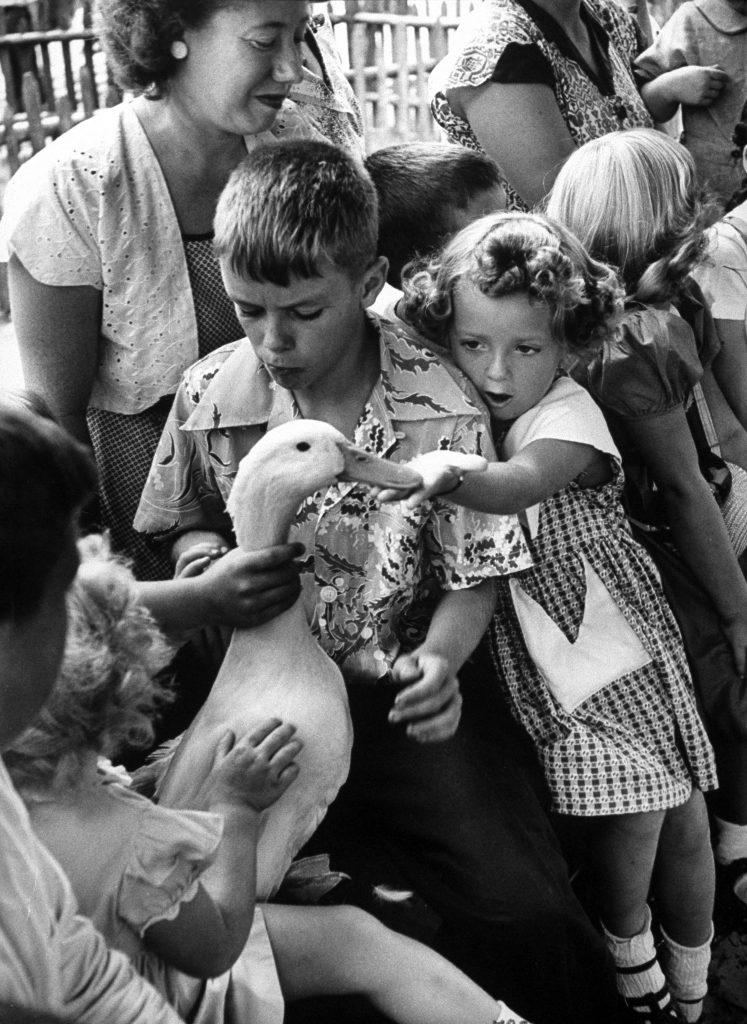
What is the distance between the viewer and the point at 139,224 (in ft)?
7.74

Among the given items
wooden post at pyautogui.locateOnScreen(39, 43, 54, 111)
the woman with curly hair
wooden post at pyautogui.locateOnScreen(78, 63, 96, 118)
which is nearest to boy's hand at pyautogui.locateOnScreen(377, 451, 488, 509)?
the woman with curly hair

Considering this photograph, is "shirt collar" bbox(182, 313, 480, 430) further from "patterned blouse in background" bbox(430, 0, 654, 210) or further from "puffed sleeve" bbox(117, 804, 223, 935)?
"patterned blouse in background" bbox(430, 0, 654, 210)

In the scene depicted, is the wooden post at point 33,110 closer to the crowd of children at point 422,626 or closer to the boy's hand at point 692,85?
the boy's hand at point 692,85

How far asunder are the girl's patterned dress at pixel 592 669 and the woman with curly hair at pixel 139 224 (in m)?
0.73

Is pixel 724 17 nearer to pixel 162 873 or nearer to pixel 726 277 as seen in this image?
pixel 726 277

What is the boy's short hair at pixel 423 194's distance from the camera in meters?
2.61

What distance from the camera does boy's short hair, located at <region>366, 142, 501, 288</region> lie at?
2605 mm

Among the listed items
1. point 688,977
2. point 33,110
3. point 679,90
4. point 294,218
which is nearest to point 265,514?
point 294,218

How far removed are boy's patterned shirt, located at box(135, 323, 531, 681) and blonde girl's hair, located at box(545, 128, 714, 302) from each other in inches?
26.0

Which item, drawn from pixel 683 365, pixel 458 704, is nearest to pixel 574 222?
pixel 683 365

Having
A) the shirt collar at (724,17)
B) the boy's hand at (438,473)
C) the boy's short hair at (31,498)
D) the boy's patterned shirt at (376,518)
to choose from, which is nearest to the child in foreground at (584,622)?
the boy's patterned shirt at (376,518)

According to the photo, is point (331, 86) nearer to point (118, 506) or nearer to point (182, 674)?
point (118, 506)

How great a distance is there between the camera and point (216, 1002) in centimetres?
170

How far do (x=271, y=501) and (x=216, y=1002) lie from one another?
0.72 metres
